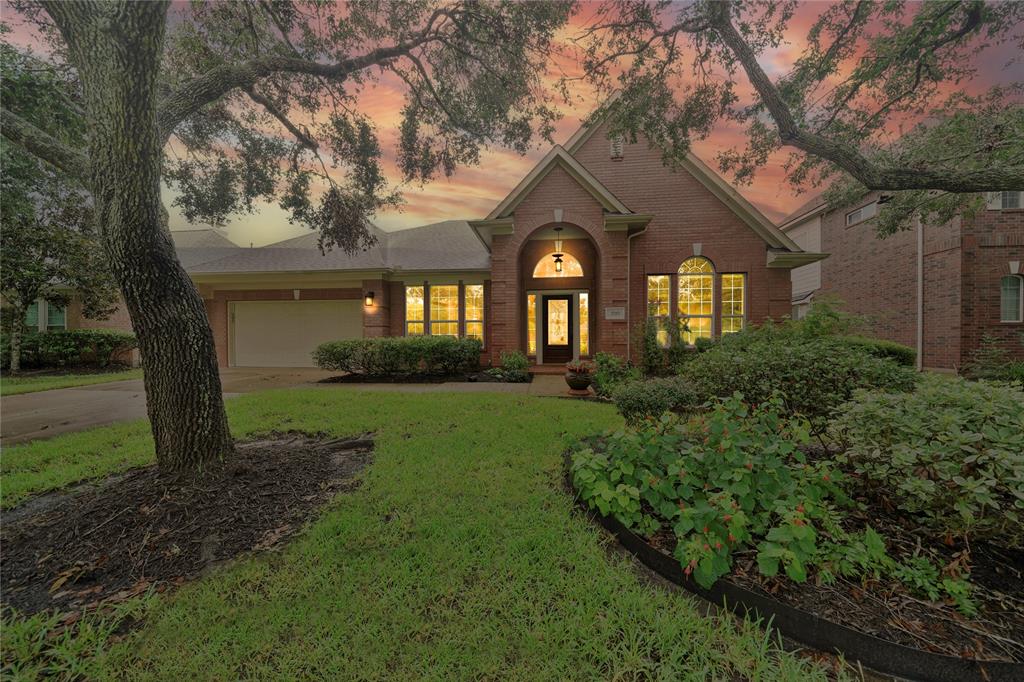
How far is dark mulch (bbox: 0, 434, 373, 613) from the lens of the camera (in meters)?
2.41

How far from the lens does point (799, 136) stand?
666 cm

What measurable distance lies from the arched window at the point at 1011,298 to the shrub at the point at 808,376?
12645 millimetres

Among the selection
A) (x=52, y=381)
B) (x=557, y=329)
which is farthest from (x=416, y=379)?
(x=52, y=381)

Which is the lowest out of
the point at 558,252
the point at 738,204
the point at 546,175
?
the point at 558,252

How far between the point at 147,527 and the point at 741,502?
4.41 metres

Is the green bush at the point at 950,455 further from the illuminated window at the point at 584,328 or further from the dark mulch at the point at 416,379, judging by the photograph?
the illuminated window at the point at 584,328

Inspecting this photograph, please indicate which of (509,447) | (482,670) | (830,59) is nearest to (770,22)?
(830,59)

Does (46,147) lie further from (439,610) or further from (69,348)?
(69,348)

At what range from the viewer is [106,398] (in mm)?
8188

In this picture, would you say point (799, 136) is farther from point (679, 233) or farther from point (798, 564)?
point (798, 564)

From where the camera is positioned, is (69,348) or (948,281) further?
(69,348)

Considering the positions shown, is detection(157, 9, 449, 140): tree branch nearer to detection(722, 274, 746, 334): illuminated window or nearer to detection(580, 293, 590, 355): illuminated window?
detection(580, 293, 590, 355): illuminated window

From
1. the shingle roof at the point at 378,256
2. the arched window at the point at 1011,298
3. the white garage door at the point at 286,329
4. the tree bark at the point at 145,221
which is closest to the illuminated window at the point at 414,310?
the shingle roof at the point at 378,256

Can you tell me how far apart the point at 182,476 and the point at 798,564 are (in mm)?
4841
